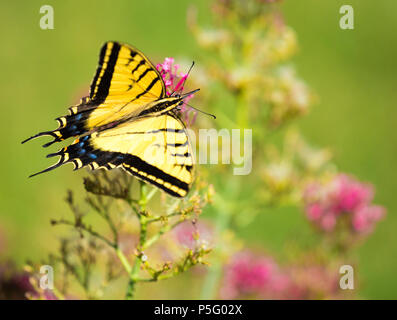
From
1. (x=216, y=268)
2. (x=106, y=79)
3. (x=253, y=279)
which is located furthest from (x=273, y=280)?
(x=106, y=79)

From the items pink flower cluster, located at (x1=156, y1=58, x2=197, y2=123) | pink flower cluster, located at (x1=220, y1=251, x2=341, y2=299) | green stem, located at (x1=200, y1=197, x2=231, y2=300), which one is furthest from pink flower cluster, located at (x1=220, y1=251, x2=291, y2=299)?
pink flower cluster, located at (x1=156, y1=58, x2=197, y2=123)

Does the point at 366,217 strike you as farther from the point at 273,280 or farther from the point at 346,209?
the point at 273,280

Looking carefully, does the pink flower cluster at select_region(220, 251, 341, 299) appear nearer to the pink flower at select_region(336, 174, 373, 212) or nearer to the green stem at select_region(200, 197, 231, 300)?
the green stem at select_region(200, 197, 231, 300)

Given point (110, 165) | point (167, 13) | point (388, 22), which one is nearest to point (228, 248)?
point (110, 165)

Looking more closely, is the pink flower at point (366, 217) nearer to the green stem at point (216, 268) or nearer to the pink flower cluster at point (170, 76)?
the green stem at point (216, 268)

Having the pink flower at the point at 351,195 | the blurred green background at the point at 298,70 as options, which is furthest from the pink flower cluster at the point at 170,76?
the blurred green background at the point at 298,70
